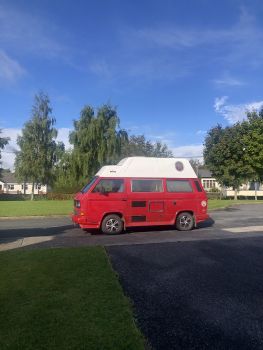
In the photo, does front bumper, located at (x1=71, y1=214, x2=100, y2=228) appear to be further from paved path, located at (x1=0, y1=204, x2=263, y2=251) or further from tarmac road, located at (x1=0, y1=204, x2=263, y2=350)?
tarmac road, located at (x1=0, y1=204, x2=263, y2=350)

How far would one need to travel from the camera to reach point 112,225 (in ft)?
39.0

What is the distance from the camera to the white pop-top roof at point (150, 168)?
12.2 metres

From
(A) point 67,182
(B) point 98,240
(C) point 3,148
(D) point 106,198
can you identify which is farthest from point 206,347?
(C) point 3,148

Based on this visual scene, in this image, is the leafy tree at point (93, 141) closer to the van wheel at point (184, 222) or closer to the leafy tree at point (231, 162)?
the leafy tree at point (231, 162)

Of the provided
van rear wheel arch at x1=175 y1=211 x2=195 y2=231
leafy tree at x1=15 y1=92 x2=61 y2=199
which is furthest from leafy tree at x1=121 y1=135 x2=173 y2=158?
van rear wheel arch at x1=175 y1=211 x2=195 y2=231

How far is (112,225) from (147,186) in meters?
1.98

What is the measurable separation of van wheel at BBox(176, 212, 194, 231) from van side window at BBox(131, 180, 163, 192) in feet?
4.58

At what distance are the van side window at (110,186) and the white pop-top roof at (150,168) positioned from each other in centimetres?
23

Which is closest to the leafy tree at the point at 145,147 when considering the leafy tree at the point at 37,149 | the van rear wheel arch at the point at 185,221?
the leafy tree at the point at 37,149

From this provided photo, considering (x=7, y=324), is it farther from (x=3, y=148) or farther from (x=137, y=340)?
(x=3, y=148)

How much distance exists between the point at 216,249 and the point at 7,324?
5.96 metres

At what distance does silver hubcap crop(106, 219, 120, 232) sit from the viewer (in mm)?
11844

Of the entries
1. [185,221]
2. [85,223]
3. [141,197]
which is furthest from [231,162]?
[85,223]

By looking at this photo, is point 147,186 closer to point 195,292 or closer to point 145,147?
point 195,292
